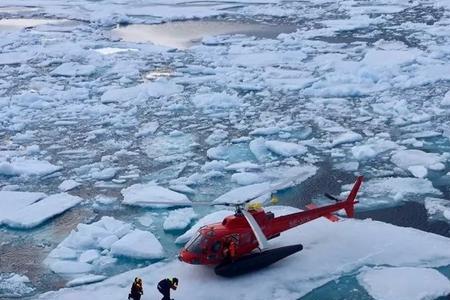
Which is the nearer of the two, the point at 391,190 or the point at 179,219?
the point at 179,219

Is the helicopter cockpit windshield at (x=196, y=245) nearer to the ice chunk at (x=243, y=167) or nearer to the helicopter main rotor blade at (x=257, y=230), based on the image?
the helicopter main rotor blade at (x=257, y=230)

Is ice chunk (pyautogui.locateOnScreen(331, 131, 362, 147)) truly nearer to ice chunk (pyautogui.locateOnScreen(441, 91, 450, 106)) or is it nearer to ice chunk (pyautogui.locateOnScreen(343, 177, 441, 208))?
ice chunk (pyautogui.locateOnScreen(343, 177, 441, 208))

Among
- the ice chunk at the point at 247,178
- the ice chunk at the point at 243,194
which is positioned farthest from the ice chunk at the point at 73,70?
the ice chunk at the point at 243,194

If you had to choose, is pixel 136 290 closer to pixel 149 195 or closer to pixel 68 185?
pixel 149 195

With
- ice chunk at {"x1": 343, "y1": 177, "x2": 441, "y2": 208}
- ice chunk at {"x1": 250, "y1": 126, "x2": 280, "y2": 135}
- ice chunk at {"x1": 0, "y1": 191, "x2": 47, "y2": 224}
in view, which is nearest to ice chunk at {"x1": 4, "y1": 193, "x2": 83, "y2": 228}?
ice chunk at {"x1": 0, "y1": 191, "x2": 47, "y2": 224}

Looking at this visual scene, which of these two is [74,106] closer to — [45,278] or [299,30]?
[45,278]

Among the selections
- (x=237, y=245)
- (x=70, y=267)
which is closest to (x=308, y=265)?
(x=237, y=245)
